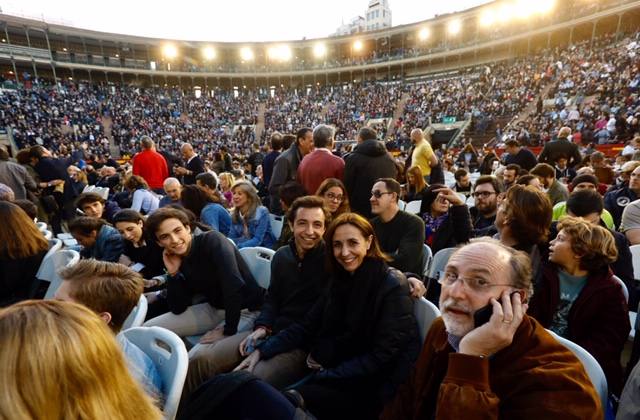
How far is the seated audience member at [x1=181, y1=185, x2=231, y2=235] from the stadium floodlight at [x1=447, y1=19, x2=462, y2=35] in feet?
125

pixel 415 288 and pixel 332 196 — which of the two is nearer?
pixel 415 288

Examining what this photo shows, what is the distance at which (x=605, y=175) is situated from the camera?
5.84 metres

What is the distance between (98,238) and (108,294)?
79.8 inches

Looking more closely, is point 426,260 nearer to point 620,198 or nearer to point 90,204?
point 620,198

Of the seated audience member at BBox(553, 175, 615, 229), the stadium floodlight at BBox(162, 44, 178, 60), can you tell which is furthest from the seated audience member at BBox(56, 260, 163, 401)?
the stadium floodlight at BBox(162, 44, 178, 60)

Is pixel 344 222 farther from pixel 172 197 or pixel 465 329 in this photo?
pixel 172 197

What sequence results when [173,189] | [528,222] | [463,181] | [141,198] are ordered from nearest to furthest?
[528,222] < [173,189] < [141,198] < [463,181]

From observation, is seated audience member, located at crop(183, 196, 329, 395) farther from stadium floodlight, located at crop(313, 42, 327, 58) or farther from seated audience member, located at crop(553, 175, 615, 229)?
stadium floodlight, located at crop(313, 42, 327, 58)

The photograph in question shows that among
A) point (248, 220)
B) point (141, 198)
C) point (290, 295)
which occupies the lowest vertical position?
point (290, 295)

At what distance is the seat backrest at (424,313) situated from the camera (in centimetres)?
199

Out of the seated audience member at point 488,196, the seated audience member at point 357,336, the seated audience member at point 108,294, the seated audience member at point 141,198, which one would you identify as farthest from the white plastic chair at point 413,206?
the seated audience member at point 108,294

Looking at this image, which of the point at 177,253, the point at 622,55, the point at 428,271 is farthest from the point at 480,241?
the point at 622,55

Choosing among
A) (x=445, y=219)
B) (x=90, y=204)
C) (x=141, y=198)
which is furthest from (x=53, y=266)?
(x=445, y=219)

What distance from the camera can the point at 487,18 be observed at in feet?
108
